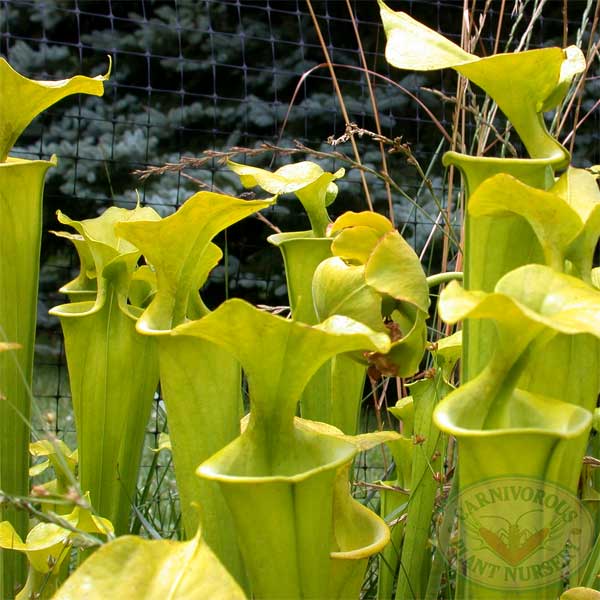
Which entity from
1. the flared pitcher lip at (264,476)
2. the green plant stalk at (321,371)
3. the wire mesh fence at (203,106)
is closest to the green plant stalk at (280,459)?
the flared pitcher lip at (264,476)

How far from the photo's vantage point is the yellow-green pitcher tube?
70 centimetres

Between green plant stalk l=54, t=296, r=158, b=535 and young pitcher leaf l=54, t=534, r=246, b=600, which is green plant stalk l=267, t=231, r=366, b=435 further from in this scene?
young pitcher leaf l=54, t=534, r=246, b=600

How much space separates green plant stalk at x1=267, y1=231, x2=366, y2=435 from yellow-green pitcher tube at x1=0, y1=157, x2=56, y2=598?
20 centimetres

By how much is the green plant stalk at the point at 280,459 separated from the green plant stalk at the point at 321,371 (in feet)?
0.68

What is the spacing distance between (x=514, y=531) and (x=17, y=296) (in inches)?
17.1

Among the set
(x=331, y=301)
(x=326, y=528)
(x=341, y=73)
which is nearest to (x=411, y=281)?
(x=331, y=301)

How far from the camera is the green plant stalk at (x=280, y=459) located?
1.48ft

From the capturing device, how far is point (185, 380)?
57cm

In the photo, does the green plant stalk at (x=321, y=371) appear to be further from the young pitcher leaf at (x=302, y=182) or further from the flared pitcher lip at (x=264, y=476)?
the flared pitcher lip at (x=264, y=476)

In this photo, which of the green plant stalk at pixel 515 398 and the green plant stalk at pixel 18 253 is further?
the green plant stalk at pixel 18 253

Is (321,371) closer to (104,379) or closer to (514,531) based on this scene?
(104,379)

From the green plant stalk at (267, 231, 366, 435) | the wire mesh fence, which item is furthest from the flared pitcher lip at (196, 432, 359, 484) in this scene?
the wire mesh fence

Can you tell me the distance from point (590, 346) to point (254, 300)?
2.92 meters

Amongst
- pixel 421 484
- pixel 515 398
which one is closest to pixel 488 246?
pixel 515 398
